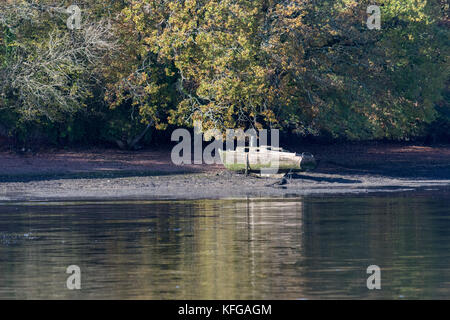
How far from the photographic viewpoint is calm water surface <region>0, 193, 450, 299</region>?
41.5 ft

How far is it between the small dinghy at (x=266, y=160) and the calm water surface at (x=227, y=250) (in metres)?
7.90

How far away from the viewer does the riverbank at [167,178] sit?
3088 centimetres

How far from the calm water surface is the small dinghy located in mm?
7898

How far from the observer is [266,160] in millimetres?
34562

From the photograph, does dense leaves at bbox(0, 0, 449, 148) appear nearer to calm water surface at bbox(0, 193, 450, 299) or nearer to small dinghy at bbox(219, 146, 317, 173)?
small dinghy at bbox(219, 146, 317, 173)

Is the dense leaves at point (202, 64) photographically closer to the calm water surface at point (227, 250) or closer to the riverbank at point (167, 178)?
the riverbank at point (167, 178)

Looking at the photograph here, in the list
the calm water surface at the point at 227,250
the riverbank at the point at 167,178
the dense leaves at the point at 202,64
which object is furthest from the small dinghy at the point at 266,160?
the calm water surface at the point at 227,250

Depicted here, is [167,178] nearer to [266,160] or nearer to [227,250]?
[266,160]

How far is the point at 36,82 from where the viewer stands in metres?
36.5

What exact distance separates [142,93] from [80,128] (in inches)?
163

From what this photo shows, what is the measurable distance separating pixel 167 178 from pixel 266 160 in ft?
12.4

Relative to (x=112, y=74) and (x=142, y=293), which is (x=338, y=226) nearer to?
(x=142, y=293)

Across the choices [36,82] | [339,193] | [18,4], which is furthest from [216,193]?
[18,4]

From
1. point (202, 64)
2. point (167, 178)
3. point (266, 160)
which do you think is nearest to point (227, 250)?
point (266, 160)
